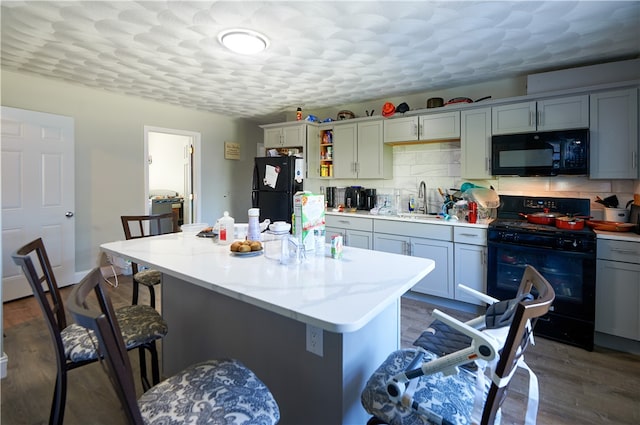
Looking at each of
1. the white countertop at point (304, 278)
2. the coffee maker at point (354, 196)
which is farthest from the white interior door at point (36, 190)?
the coffee maker at point (354, 196)

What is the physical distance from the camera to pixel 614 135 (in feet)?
8.91

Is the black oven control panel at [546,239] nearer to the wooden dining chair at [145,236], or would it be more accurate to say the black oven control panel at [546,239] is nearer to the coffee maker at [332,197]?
the coffee maker at [332,197]

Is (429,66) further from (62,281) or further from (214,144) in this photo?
(62,281)

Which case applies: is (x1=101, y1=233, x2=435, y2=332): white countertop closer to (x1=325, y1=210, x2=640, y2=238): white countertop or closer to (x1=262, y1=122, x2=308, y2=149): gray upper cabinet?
(x1=325, y1=210, x2=640, y2=238): white countertop

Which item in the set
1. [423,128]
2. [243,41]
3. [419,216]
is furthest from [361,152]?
[243,41]

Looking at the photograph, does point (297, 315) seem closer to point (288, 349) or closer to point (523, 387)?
point (288, 349)

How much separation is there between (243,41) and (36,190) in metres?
2.87

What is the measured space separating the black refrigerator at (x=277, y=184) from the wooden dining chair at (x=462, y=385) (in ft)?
11.5

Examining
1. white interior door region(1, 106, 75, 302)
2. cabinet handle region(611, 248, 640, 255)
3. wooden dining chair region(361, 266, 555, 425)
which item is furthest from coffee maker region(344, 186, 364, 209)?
white interior door region(1, 106, 75, 302)

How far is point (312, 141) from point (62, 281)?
137 inches

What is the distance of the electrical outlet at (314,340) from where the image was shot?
50.8 inches

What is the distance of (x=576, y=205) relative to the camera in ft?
Answer: 9.91

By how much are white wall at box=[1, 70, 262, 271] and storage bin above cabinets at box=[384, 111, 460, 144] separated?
310 cm

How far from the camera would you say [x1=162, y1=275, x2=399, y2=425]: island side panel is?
127cm
